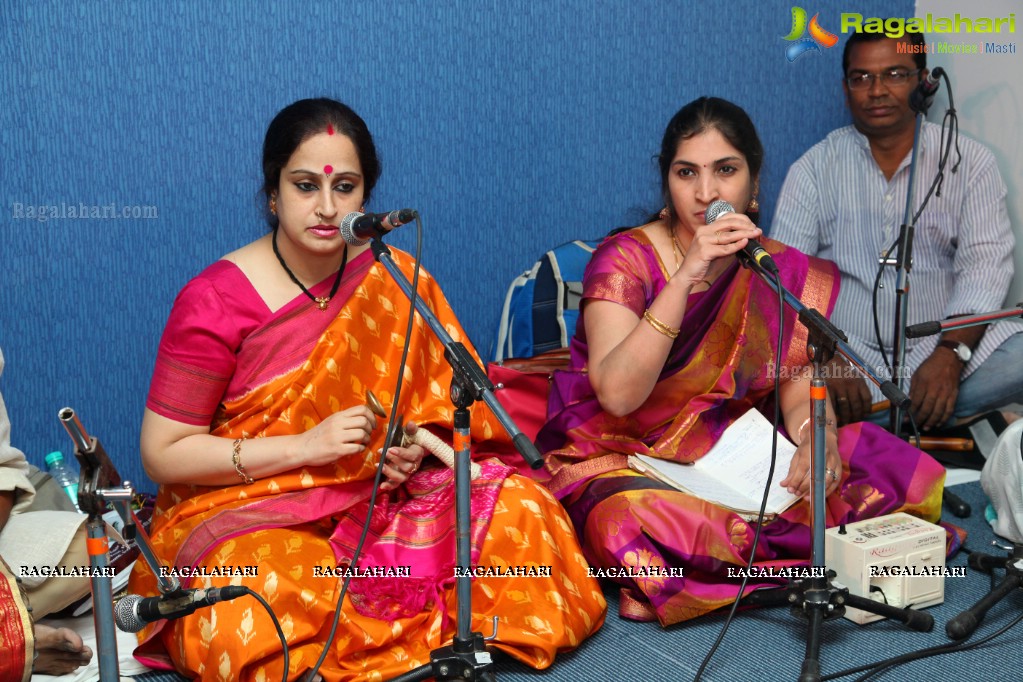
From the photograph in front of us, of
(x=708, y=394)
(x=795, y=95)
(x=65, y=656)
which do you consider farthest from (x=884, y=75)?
(x=65, y=656)

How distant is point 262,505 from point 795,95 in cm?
279

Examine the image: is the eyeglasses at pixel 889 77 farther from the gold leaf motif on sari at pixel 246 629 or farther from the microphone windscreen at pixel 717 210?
the gold leaf motif on sari at pixel 246 629

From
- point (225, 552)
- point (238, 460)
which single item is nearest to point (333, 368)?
point (238, 460)

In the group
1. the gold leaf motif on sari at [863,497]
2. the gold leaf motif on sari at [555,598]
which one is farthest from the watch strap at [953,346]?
the gold leaf motif on sari at [555,598]

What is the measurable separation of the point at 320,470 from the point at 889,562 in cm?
135

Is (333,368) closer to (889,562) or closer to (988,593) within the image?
(889,562)

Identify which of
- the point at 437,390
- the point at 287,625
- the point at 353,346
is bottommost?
the point at 287,625

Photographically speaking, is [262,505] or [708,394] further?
[708,394]

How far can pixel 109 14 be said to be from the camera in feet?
9.75

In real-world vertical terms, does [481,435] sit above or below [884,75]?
below

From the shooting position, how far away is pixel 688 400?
2727mm

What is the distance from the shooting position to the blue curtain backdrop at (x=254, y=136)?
299 cm

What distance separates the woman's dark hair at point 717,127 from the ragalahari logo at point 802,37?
147 cm

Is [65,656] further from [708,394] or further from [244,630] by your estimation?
[708,394]
